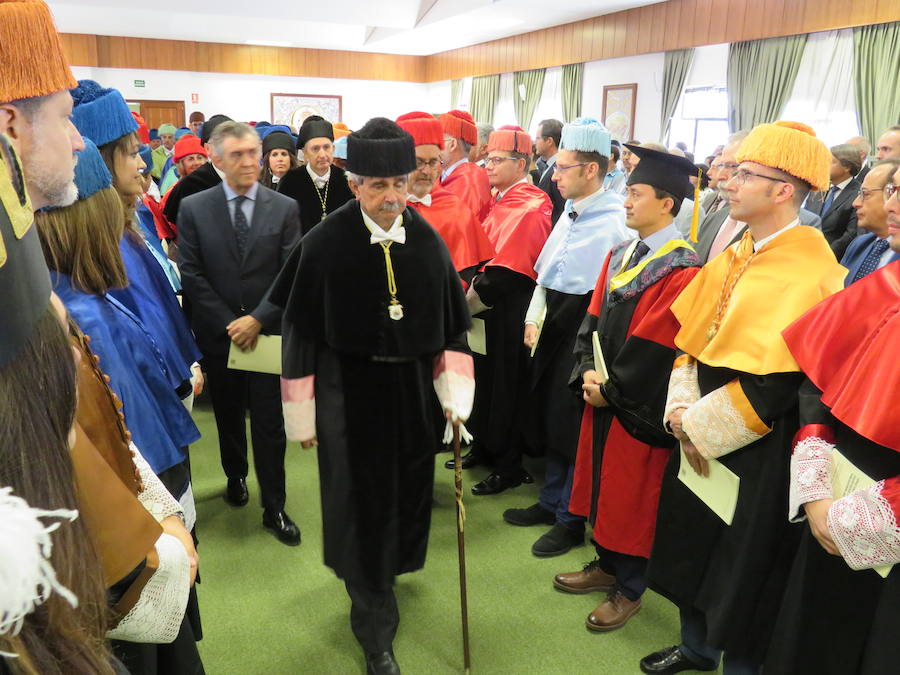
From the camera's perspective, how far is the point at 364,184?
216 cm

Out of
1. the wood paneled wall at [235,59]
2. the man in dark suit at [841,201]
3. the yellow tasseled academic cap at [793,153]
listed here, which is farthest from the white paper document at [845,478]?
the wood paneled wall at [235,59]

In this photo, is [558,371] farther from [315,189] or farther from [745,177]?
[315,189]

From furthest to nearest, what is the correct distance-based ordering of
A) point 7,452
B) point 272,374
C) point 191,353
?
point 272,374 < point 191,353 < point 7,452

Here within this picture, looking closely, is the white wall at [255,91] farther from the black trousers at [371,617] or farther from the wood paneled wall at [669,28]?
the black trousers at [371,617]

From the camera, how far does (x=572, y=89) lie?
42.6 ft

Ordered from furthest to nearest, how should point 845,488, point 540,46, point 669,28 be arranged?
point 540,46, point 669,28, point 845,488

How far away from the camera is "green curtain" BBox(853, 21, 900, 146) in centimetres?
775

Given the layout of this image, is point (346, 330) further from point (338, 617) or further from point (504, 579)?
point (504, 579)

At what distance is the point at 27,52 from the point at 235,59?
17205 millimetres

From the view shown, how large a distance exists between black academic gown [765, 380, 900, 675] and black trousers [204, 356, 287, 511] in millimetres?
2238

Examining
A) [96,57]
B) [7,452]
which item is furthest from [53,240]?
[96,57]

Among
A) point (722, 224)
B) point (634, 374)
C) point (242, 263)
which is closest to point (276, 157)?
point (242, 263)

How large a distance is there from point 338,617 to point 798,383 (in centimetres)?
193

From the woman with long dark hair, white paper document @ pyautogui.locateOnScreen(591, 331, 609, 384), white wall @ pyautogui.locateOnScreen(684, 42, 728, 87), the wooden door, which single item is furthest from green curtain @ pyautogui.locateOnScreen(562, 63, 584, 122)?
white paper document @ pyautogui.locateOnScreen(591, 331, 609, 384)
